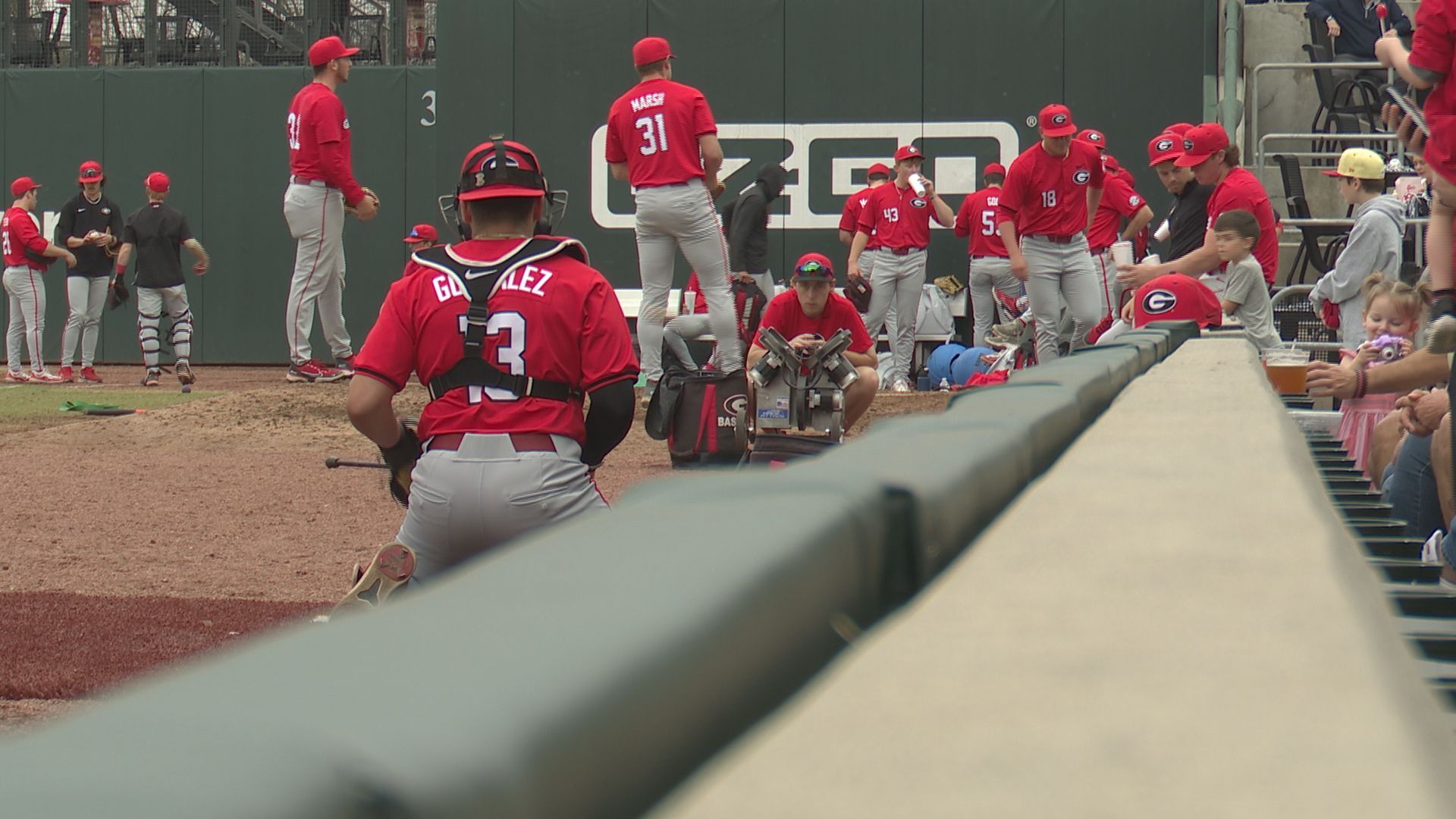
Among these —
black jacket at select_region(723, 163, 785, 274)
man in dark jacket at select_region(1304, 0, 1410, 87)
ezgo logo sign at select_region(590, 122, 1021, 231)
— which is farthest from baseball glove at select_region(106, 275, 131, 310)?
man in dark jacket at select_region(1304, 0, 1410, 87)

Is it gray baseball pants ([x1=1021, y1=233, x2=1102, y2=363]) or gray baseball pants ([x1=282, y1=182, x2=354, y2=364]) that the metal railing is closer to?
gray baseball pants ([x1=1021, y1=233, x2=1102, y2=363])

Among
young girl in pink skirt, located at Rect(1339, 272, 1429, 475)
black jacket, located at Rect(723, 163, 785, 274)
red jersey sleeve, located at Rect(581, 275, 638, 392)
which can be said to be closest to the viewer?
red jersey sleeve, located at Rect(581, 275, 638, 392)

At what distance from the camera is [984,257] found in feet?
42.8

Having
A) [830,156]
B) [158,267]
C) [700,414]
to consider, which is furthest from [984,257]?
[158,267]

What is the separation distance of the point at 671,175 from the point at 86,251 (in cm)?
754

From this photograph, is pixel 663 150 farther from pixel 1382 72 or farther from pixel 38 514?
pixel 1382 72

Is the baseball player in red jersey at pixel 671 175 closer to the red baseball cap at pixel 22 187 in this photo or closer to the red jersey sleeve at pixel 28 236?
the red jersey sleeve at pixel 28 236

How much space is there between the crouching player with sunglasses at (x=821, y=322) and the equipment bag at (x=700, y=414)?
120 millimetres

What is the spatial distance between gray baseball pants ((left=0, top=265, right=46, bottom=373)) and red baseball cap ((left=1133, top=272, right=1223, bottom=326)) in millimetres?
11450

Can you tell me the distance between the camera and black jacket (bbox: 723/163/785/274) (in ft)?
39.2

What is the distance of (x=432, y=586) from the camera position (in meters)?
0.59

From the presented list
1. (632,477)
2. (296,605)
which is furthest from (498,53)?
(296,605)

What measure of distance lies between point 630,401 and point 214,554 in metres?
2.84

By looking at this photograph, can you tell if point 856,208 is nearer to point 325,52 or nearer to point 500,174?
point 325,52
